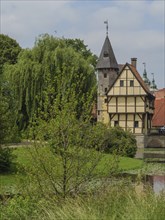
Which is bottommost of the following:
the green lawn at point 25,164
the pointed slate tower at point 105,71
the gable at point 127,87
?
the green lawn at point 25,164

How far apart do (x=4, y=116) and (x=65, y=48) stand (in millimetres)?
21654

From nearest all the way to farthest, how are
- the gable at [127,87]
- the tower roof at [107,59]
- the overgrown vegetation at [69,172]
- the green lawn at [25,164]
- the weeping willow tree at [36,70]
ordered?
the overgrown vegetation at [69,172]
the green lawn at [25,164]
the weeping willow tree at [36,70]
the gable at [127,87]
the tower roof at [107,59]

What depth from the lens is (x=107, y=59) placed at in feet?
183

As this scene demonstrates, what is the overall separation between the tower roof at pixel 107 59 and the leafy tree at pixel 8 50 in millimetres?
9068

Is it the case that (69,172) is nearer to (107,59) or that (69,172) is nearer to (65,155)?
(65,155)

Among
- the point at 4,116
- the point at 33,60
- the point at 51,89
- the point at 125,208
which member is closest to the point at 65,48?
the point at 33,60

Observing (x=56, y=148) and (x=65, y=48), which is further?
(x=65, y=48)

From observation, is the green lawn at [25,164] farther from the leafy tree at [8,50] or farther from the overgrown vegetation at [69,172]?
the leafy tree at [8,50]

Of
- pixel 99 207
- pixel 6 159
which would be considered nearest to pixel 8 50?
pixel 6 159

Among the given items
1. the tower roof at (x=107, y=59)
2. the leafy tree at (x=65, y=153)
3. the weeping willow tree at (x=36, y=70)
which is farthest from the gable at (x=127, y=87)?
the leafy tree at (x=65, y=153)

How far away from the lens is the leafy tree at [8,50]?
51550 mm

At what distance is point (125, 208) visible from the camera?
24.8 feet

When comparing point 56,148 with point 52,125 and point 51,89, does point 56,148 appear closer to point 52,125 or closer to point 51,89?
point 52,125

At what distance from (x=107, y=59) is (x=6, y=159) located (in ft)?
117
